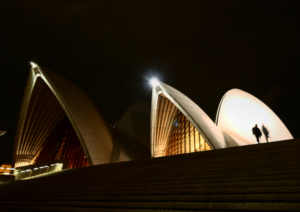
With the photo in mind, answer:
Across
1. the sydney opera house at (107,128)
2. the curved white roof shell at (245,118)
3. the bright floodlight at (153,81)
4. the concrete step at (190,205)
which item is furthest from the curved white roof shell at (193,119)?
the concrete step at (190,205)

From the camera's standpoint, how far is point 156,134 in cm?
1584

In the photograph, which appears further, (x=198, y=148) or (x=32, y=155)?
(x=32, y=155)

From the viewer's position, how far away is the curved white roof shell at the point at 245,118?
17.0 metres

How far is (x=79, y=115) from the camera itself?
13500 mm

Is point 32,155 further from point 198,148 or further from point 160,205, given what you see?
point 160,205

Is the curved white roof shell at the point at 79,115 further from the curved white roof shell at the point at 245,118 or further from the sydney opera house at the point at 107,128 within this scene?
the curved white roof shell at the point at 245,118

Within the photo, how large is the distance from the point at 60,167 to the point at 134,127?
32.1 feet

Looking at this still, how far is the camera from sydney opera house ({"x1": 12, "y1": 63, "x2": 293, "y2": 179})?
12.9m

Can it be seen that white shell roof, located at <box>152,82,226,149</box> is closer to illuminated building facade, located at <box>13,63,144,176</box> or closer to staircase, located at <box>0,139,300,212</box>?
illuminated building facade, located at <box>13,63,144,176</box>

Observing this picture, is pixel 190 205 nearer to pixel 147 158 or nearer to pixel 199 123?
pixel 147 158

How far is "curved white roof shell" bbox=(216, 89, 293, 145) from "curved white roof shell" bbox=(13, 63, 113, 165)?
8.56 meters

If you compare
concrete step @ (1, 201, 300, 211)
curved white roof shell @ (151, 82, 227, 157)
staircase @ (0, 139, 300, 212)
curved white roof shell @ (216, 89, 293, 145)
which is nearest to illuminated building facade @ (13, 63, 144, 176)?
curved white roof shell @ (151, 82, 227, 157)

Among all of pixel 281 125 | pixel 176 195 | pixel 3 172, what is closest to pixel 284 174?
pixel 176 195

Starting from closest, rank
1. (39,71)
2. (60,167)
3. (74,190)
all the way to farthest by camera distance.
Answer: (74,190), (60,167), (39,71)
